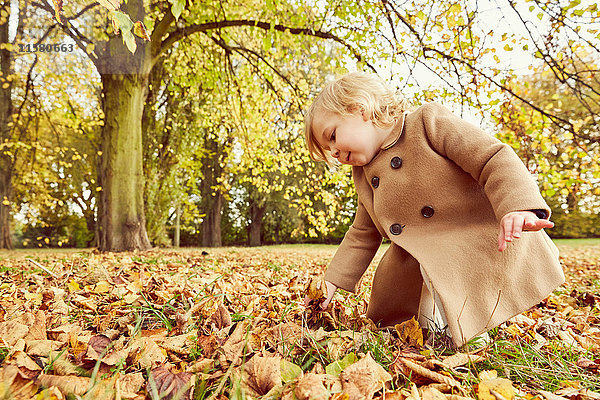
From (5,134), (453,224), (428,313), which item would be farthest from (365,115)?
(5,134)

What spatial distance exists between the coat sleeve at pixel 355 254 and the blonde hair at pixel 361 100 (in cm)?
46

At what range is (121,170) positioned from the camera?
664cm

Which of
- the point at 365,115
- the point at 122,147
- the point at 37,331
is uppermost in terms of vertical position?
the point at 122,147

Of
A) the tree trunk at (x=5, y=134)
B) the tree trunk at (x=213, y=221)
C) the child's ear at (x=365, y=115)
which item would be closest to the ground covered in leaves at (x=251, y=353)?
the child's ear at (x=365, y=115)

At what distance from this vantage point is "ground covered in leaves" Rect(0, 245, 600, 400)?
116cm

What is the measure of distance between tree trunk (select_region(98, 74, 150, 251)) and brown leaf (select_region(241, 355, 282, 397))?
585 cm

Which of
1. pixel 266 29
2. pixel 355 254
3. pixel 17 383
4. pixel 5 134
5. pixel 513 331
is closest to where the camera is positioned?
pixel 17 383

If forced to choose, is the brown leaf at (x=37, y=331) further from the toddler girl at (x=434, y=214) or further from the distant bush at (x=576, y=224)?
the distant bush at (x=576, y=224)

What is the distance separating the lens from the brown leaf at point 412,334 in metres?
1.70

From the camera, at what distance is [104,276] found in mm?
2658

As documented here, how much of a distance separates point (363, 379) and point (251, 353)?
424 mm

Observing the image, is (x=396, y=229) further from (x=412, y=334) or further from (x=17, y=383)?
(x=17, y=383)

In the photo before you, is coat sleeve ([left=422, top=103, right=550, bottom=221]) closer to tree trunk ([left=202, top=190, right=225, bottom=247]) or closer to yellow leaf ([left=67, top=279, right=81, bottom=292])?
yellow leaf ([left=67, top=279, right=81, bottom=292])

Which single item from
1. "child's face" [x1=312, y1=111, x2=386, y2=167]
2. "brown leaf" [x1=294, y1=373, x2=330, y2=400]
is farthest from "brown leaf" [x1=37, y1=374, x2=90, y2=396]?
"child's face" [x1=312, y1=111, x2=386, y2=167]
